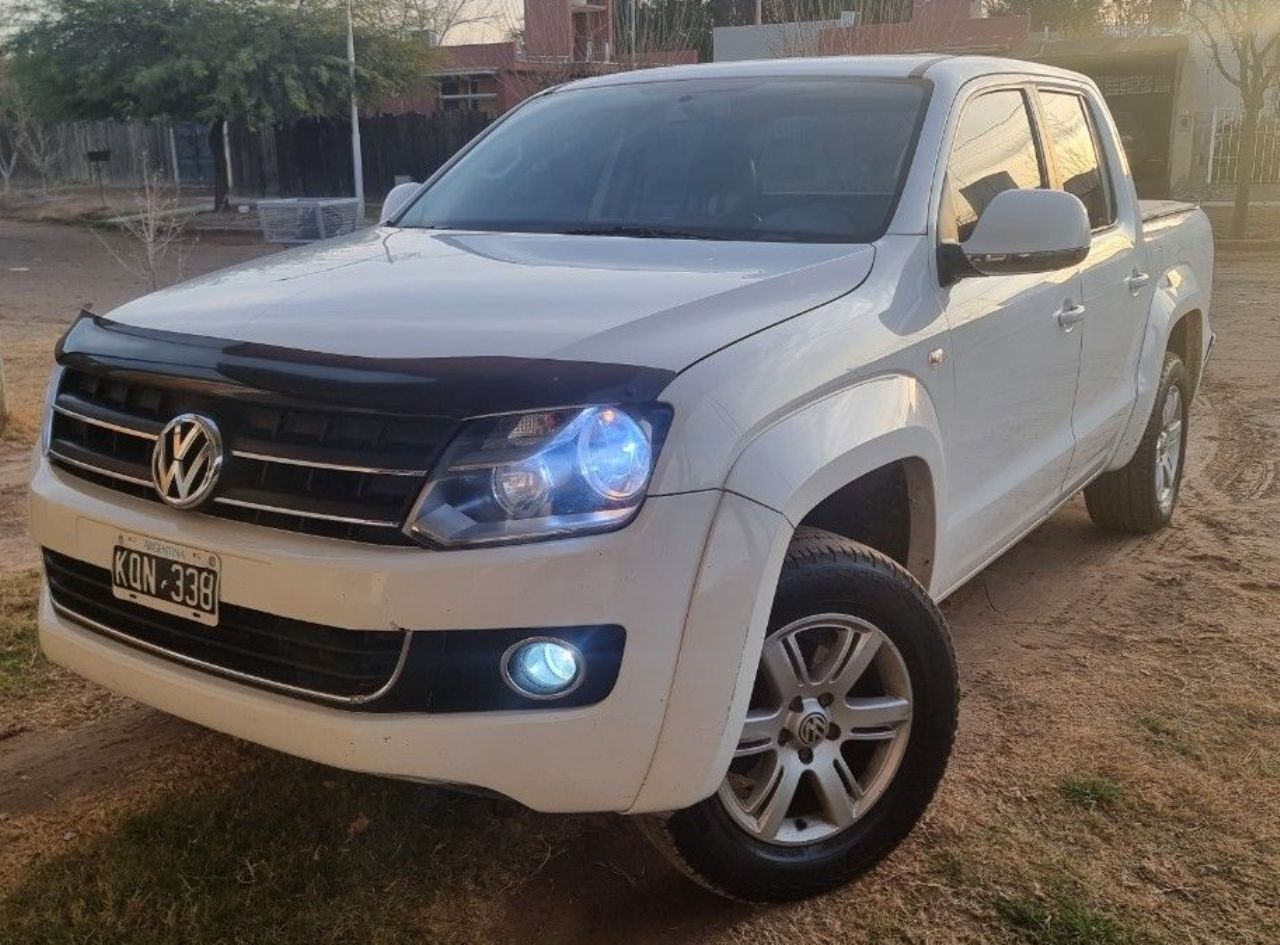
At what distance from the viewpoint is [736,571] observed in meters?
2.36

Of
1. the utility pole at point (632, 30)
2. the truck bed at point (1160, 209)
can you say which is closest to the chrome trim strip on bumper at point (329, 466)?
the truck bed at point (1160, 209)

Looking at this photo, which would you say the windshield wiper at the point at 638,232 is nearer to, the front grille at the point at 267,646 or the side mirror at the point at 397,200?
the side mirror at the point at 397,200

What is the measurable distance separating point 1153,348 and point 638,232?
2.42 m

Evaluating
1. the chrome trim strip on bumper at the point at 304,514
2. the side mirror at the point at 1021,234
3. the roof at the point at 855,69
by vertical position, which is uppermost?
the roof at the point at 855,69

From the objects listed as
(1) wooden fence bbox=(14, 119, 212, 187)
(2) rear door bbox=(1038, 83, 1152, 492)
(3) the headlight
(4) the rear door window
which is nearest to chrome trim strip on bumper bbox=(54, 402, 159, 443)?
(3) the headlight

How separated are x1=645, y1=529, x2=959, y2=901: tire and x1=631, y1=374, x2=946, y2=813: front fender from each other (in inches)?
6.3

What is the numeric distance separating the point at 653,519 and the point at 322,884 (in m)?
1.21

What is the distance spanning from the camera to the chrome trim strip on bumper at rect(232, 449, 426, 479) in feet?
7.59

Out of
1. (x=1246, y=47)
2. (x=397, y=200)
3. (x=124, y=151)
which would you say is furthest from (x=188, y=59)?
(x=397, y=200)

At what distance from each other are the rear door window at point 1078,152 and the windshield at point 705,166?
90cm

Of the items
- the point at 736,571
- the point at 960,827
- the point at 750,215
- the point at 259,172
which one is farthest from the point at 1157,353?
the point at 259,172

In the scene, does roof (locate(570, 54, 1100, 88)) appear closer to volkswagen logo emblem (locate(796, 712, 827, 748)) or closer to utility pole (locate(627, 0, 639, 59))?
volkswagen logo emblem (locate(796, 712, 827, 748))

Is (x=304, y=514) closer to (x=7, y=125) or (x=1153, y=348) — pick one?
(x=1153, y=348)

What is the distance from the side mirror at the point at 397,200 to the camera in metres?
4.26
